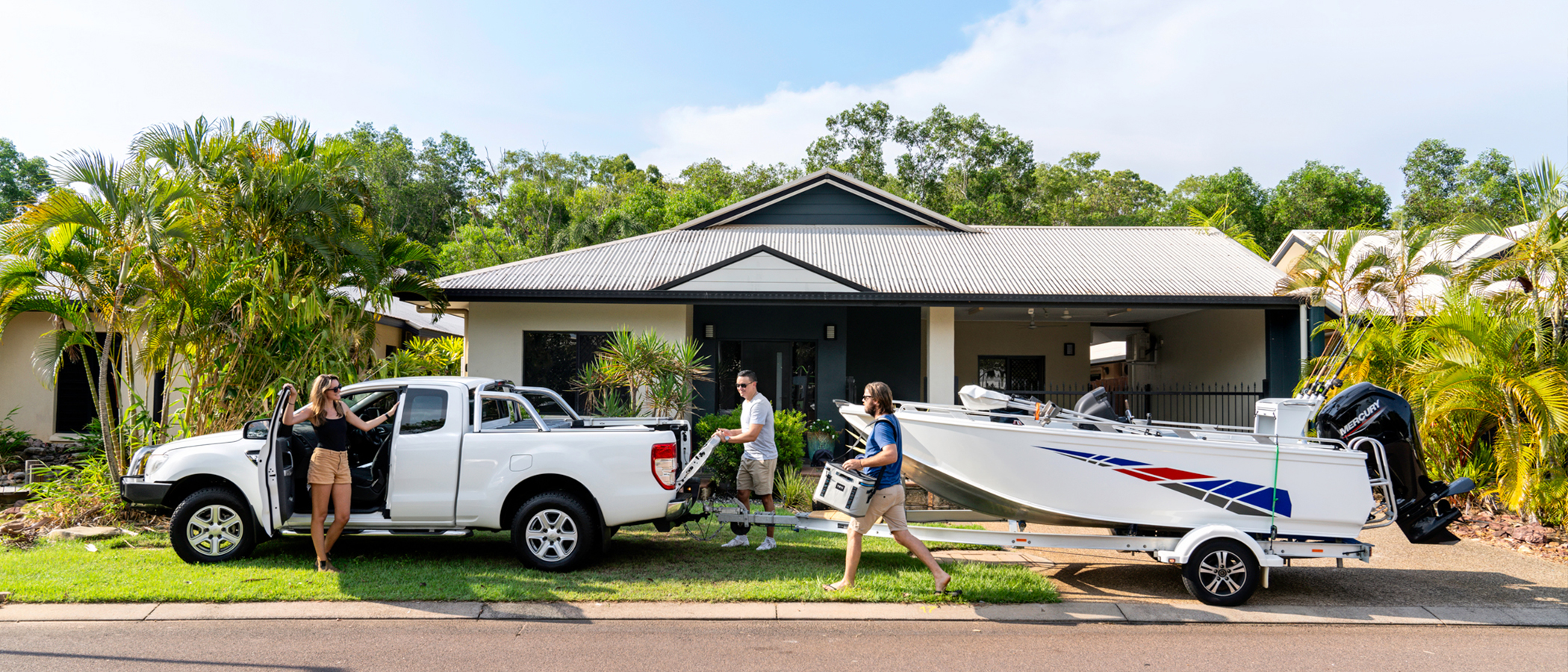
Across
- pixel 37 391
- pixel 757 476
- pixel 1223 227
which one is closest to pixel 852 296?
pixel 757 476

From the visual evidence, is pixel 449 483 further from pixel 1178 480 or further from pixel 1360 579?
pixel 1360 579

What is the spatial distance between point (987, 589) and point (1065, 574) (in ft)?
4.00

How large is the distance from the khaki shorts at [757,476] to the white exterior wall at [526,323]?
5.69m

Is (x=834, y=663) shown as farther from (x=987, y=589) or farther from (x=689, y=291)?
(x=689, y=291)

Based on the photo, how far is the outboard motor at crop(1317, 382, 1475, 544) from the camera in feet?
22.5

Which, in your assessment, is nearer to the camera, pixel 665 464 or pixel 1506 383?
pixel 665 464

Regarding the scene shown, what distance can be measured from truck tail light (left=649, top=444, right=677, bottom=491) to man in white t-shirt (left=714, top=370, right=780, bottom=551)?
0.66 m

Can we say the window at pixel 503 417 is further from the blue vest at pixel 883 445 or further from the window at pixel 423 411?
the blue vest at pixel 883 445

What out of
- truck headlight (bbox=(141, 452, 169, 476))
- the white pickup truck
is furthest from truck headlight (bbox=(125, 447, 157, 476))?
the white pickup truck

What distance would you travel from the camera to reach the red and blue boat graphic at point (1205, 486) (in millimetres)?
6480

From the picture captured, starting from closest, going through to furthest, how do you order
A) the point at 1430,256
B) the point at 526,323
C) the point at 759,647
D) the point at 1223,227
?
1. the point at 759,647
2. the point at 1430,256
3. the point at 526,323
4. the point at 1223,227

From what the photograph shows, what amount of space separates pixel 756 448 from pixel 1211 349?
11735 millimetres

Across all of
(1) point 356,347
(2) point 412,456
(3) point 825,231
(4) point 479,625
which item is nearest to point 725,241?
(3) point 825,231

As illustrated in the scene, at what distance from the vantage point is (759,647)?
5496 mm
